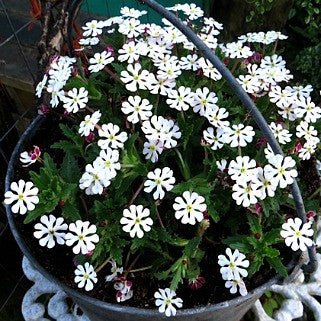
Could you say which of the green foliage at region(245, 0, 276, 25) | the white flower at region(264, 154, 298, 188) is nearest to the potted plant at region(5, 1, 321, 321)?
the white flower at region(264, 154, 298, 188)

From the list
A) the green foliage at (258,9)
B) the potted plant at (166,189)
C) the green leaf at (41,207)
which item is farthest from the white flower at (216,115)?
the green foliage at (258,9)

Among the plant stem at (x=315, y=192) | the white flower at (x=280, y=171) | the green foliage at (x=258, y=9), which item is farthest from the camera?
the green foliage at (x=258, y=9)

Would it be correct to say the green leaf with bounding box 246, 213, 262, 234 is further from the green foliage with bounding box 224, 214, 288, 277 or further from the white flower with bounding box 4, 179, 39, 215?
the white flower with bounding box 4, 179, 39, 215

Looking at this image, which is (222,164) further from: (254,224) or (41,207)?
(41,207)

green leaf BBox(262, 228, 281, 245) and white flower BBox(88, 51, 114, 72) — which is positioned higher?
white flower BBox(88, 51, 114, 72)

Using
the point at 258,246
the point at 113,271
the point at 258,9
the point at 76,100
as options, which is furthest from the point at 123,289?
the point at 258,9

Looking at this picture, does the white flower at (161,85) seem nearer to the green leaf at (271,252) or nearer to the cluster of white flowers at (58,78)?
the cluster of white flowers at (58,78)
